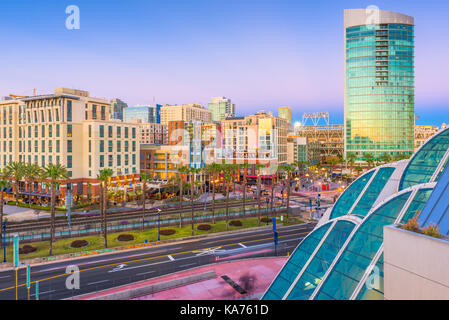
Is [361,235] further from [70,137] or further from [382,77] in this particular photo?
[382,77]

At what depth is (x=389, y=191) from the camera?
26.3 meters

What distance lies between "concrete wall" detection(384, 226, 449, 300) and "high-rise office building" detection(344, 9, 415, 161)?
6253 inches

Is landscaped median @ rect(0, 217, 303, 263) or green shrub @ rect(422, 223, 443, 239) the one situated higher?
green shrub @ rect(422, 223, 443, 239)

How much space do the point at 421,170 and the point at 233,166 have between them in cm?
7741

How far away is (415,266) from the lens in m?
11.4

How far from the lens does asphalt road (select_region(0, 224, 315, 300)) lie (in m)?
33.6

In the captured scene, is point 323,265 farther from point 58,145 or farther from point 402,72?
point 402,72

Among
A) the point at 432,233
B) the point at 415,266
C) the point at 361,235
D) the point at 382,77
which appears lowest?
the point at 361,235

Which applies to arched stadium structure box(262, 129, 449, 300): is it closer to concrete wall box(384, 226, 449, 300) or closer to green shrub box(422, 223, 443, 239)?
green shrub box(422, 223, 443, 239)

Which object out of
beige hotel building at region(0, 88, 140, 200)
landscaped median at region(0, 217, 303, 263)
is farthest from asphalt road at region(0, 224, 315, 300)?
beige hotel building at region(0, 88, 140, 200)

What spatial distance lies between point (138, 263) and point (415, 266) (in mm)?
36776

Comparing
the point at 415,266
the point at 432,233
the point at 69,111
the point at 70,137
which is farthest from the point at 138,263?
the point at 69,111

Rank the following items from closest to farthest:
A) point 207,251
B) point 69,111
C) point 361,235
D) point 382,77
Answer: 1. point 361,235
2. point 207,251
3. point 69,111
4. point 382,77

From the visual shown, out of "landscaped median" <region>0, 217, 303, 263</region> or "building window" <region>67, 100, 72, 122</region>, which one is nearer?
"landscaped median" <region>0, 217, 303, 263</region>
